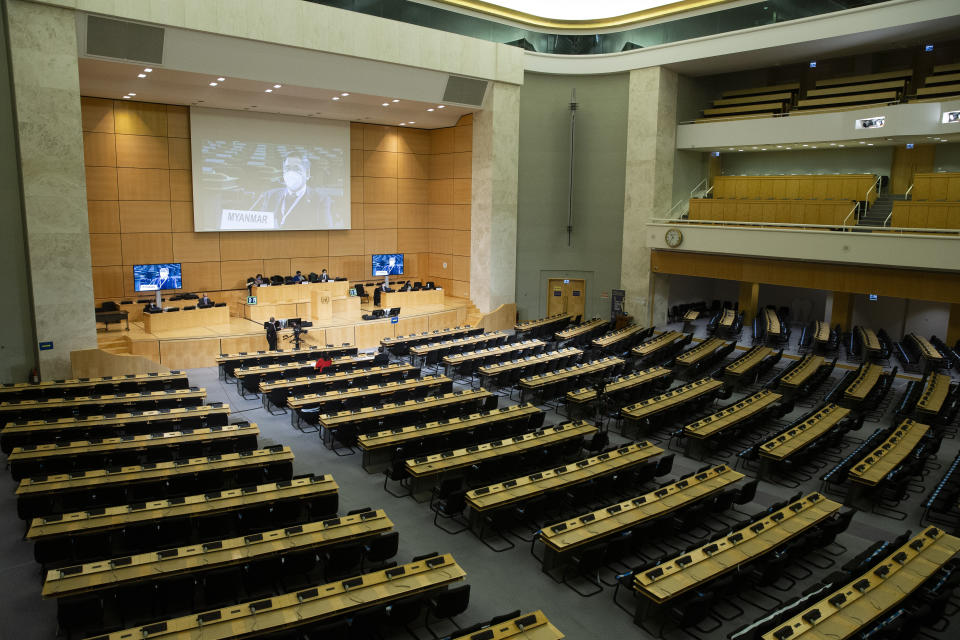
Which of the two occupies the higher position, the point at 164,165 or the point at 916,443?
the point at 164,165

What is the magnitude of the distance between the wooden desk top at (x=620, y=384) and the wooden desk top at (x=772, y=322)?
7.19 meters

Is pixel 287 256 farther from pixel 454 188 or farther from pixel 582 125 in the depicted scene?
pixel 582 125

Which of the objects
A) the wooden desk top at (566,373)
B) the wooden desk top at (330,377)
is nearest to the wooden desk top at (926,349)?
the wooden desk top at (566,373)

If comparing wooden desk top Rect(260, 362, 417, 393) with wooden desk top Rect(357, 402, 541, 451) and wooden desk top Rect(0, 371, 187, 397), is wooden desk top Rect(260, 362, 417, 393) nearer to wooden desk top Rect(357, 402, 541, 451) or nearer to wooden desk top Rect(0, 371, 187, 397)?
wooden desk top Rect(0, 371, 187, 397)

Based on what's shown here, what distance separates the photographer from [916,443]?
11.1 m

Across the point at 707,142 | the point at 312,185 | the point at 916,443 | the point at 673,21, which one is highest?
the point at 673,21

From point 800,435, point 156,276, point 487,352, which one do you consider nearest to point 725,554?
point 800,435

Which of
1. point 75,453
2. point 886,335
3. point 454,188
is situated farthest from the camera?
point 454,188

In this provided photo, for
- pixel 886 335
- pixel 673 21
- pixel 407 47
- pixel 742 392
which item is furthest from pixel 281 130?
pixel 886 335

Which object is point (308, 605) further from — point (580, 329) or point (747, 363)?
point (580, 329)

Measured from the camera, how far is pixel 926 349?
18312 millimetres

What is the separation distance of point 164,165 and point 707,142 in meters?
18.2

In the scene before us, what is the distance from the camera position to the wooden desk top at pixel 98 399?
12.1 m

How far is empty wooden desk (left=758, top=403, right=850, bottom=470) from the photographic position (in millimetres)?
10812
